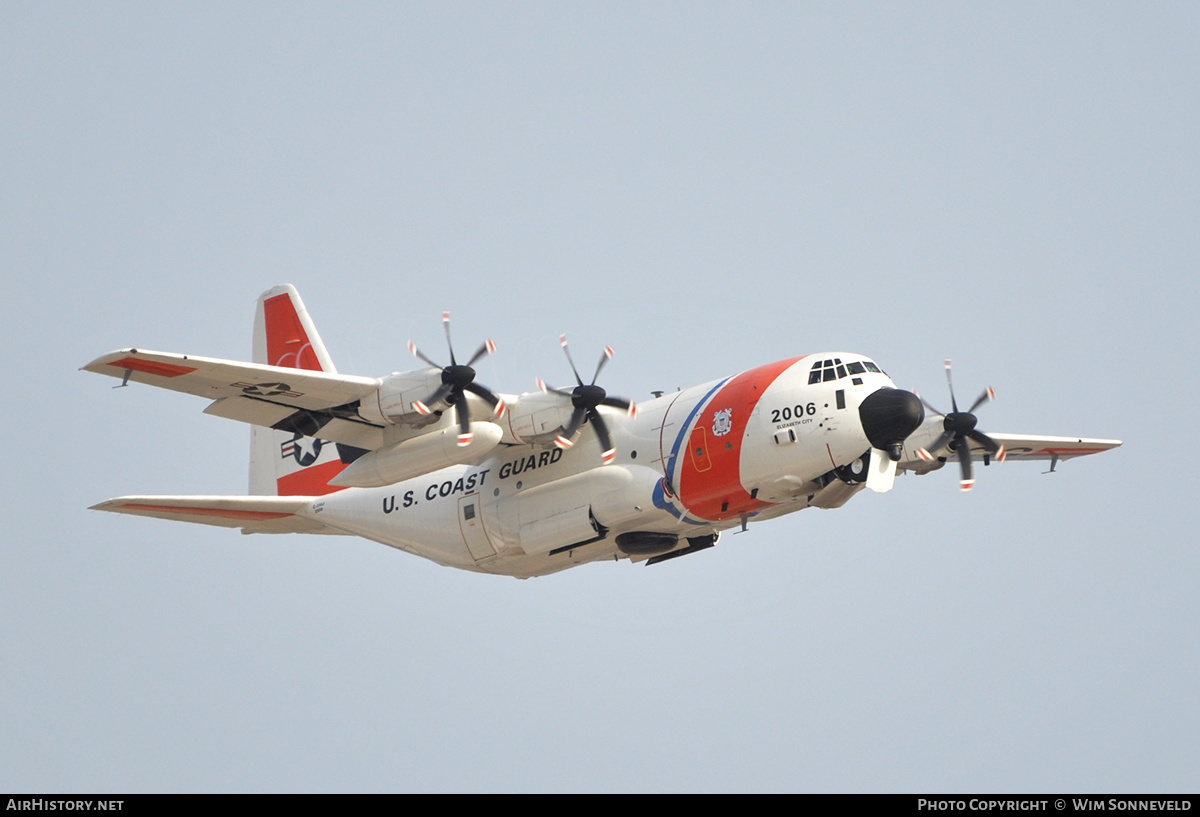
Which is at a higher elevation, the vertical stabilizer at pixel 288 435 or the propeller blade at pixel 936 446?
the vertical stabilizer at pixel 288 435

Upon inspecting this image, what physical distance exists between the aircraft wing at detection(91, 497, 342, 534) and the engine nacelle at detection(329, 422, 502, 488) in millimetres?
3889

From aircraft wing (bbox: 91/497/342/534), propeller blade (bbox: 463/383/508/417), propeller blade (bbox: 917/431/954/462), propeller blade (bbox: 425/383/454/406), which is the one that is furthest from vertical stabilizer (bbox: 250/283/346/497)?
propeller blade (bbox: 917/431/954/462)

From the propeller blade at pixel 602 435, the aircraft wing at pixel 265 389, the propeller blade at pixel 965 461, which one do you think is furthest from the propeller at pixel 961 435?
the aircraft wing at pixel 265 389

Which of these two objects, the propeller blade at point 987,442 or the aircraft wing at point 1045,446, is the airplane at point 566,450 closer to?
the propeller blade at point 987,442

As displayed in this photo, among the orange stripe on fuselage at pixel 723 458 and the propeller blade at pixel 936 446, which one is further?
the propeller blade at pixel 936 446

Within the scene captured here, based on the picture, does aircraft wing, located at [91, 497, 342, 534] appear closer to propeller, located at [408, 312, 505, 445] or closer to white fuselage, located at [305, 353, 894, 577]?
white fuselage, located at [305, 353, 894, 577]

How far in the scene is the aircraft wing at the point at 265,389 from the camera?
23.0m

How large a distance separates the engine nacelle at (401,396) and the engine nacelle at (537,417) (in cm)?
187

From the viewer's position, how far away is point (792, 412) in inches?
984

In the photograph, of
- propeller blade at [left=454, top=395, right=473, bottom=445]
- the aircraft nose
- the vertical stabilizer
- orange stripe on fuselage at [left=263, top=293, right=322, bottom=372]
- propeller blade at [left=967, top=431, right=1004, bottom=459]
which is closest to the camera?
the aircraft nose

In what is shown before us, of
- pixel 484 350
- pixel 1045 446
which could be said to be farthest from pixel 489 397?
pixel 1045 446

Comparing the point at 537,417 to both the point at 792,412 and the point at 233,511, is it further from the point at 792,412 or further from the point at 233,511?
the point at 233,511

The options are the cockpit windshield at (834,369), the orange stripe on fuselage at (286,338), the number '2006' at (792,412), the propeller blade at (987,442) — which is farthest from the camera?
the orange stripe on fuselage at (286,338)

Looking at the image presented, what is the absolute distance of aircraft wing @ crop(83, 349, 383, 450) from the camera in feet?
75.5
